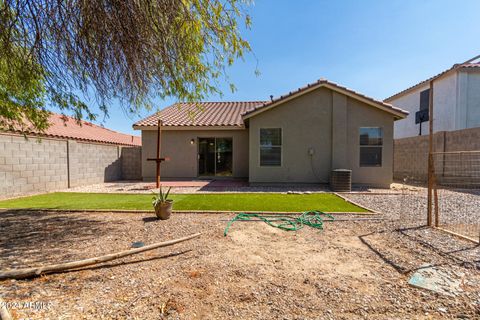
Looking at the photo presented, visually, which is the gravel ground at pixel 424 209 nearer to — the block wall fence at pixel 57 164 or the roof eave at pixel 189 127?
the roof eave at pixel 189 127

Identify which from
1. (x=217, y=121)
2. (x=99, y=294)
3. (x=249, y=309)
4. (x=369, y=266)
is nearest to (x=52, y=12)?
A: (x=99, y=294)

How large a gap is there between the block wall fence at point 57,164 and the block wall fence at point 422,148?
52.9 ft

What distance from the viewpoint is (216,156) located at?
12578 mm

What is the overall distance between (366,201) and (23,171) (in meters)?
12.4

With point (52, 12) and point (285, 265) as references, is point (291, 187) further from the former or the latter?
point (52, 12)

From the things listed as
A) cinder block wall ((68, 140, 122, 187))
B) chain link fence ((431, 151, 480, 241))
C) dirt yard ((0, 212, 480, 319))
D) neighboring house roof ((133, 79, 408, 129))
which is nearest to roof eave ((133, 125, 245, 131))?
neighboring house roof ((133, 79, 408, 129))

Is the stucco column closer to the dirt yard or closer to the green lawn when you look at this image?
the green lawn

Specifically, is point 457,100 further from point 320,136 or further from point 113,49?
point 113,49

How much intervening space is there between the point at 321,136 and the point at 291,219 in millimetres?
5960

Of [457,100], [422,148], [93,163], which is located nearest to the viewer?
[93,163]

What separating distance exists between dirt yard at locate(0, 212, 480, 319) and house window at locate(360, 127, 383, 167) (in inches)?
238

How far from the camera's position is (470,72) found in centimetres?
1416

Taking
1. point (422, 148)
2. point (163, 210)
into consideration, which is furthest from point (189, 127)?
point (422, 148)

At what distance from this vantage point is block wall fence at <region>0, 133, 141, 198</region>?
7926mm
